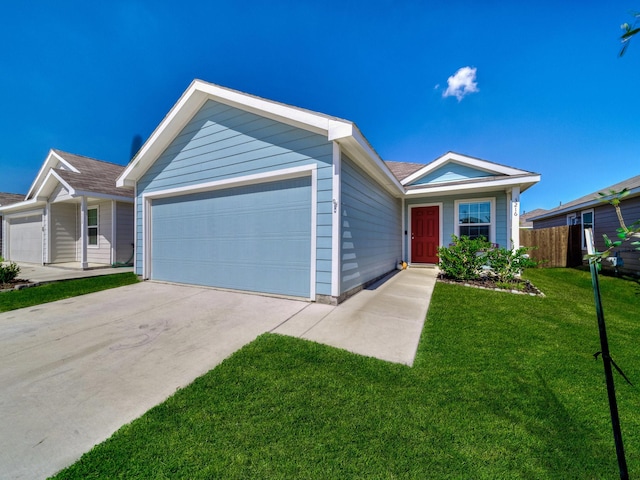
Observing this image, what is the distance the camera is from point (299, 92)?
425 inches

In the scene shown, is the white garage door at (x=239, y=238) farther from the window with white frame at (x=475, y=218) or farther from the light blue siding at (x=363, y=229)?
the window with white frame at (x=475, y=218)

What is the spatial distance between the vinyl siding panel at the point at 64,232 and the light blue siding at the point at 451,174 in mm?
14802

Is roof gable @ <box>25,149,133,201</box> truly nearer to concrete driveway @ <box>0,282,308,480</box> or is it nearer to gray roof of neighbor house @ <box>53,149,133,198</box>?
gray roof of neighbor house @ <box>53,149,133,198</box>

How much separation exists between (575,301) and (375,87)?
29.6 feet

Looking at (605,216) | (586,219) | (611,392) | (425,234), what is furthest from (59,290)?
(586,219)

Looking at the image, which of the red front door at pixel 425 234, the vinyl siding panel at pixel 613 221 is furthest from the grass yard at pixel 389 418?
the vinyl siding panel at pixel 613 221

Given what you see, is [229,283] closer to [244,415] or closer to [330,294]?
[330,294]

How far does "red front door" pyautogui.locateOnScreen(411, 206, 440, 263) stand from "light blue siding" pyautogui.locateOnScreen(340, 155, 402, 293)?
1.51 metres

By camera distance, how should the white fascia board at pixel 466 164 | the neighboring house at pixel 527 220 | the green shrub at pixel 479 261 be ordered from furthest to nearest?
the neighboring house at pixel 527 220 → the white fascia board at pixel 466 164 → the green shrub at pixel 479 261

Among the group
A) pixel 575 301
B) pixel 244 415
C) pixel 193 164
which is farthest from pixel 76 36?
pixel 575 301

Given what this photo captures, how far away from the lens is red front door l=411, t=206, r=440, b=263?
28.3 feet

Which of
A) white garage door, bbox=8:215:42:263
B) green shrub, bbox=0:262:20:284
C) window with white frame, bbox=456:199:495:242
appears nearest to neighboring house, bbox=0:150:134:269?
white garage door, bbox=8:215:42:263

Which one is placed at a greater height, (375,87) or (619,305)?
(375,87)

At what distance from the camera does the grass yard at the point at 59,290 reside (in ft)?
16.6
